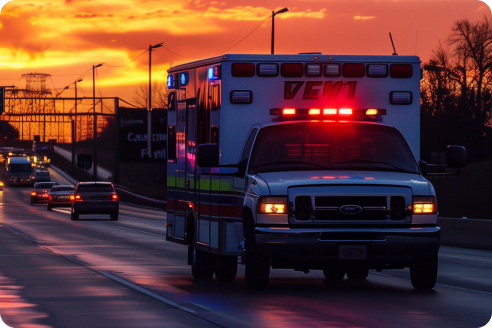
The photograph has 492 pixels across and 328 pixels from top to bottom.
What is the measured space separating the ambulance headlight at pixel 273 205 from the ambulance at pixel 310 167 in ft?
0.04

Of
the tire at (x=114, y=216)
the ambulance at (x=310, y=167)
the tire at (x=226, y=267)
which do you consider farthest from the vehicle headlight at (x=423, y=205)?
the tire at (x=114, y=216)

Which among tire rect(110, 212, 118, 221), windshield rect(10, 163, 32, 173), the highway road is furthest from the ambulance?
windshield rect(10, 163, 32, 173)

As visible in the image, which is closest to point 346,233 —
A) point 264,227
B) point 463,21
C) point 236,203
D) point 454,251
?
point 264,227

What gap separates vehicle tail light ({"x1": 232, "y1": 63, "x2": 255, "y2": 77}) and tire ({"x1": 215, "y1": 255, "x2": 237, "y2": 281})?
2947mm

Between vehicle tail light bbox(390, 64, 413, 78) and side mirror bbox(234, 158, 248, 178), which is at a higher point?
vehicle tail light bbox(390, 64, 413, 78)

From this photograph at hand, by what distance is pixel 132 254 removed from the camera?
2184 cm

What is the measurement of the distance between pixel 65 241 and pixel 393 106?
1512 centimetres

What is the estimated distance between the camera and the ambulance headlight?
12.2 metres

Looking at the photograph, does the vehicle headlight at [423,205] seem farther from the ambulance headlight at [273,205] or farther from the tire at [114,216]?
the tire at [114,216]

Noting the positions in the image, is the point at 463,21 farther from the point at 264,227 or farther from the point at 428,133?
the point at 264,227

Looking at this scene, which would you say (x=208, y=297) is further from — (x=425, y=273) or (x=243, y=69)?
(x=243, y=69)

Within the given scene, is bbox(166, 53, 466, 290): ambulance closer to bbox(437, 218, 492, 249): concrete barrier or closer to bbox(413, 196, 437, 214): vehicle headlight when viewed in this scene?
bbox(413, 196, 437, 214): vehicle headlight

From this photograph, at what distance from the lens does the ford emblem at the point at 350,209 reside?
483 inches

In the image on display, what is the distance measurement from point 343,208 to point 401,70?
281cm
